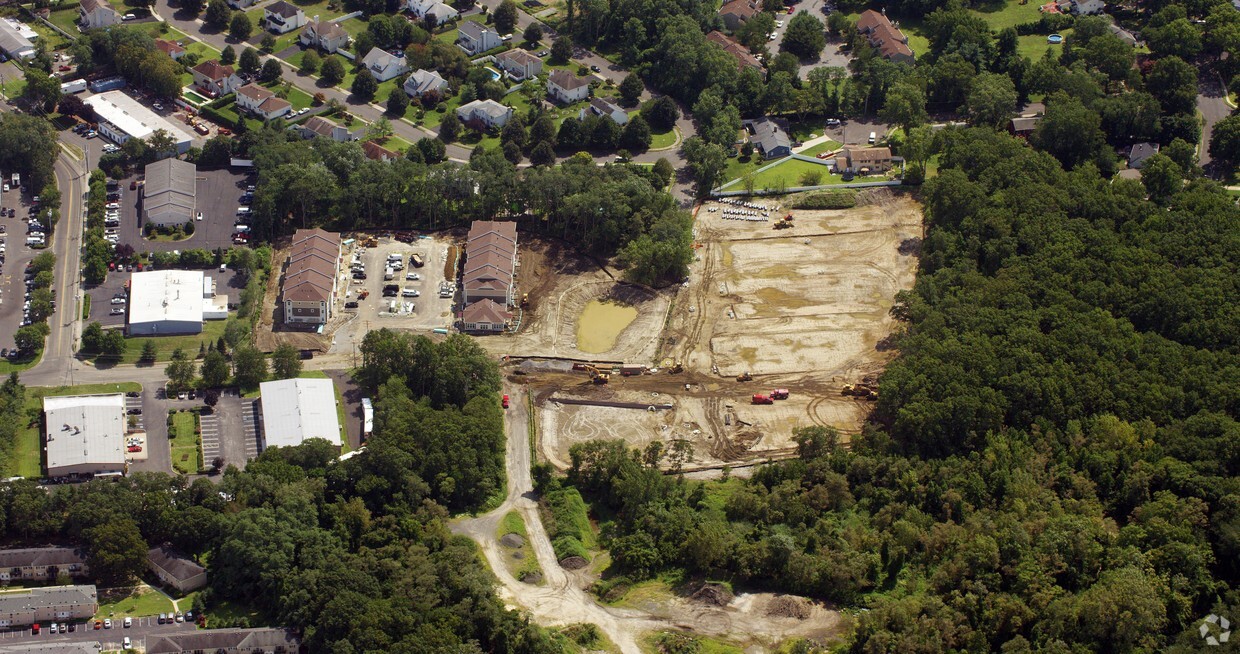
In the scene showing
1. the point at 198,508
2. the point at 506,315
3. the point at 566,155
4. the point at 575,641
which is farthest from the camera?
the point at 566,155

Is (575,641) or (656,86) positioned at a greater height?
(656,86)

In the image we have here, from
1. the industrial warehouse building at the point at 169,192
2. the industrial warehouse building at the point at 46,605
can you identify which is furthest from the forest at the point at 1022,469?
the industrial warehouse building at the point at 169,192

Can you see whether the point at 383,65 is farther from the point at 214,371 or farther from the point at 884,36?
the point at 884,36

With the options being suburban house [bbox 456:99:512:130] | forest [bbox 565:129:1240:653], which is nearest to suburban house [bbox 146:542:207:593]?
forest [bbox 565:129:1240:653]

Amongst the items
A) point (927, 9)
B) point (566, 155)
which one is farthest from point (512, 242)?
point (927, 9)

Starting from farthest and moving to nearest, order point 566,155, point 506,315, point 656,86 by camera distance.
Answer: point 656,86
point 566,155
point 506,315

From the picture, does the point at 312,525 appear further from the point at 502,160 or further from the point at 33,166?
the point at 33,166
